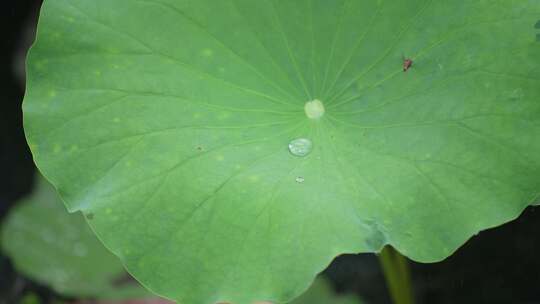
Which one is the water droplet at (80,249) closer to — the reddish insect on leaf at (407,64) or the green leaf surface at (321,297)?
the green leaf surface at (321,297)

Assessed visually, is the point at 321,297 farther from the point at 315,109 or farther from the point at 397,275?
the point at 315,109

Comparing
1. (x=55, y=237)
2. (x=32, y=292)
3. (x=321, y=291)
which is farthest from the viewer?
(x=32, y=292)

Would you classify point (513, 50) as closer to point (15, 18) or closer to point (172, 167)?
point (172, 167)

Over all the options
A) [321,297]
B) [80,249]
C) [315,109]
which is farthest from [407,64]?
[80,249]

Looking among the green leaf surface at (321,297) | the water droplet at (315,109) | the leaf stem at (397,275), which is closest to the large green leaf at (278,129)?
the water droplet at (315,109)

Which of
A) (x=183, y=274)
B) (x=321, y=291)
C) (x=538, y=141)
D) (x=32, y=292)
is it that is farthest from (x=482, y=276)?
(x=32, y=292)
